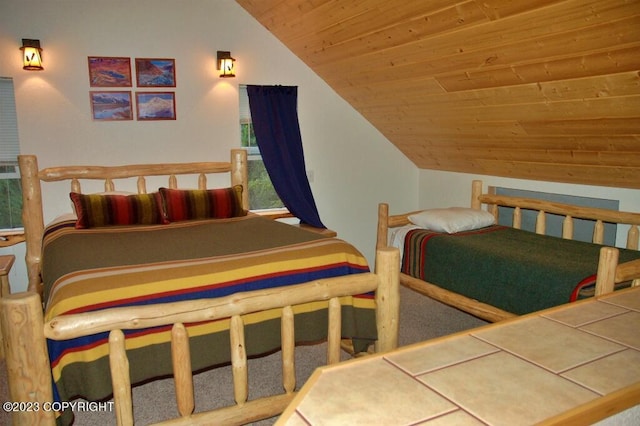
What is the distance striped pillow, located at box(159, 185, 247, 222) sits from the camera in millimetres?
3457

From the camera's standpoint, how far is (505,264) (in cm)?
277

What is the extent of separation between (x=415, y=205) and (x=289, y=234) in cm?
246

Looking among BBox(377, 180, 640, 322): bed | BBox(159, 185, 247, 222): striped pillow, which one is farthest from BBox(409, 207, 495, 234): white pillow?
BBox(159, 185, 247, 222): striped pillow

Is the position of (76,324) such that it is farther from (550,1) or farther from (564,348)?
(550,1)

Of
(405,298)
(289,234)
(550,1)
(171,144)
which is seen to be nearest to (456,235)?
(405,298)

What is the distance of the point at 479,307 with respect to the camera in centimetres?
290

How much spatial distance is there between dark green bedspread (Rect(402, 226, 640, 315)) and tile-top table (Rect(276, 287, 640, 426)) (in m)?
1.47

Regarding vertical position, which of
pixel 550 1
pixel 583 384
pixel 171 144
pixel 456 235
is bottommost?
pixel 456 235

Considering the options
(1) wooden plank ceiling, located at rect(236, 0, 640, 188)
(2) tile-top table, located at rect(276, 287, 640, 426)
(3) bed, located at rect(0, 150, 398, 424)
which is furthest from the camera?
(1) wooden plank ceiling, located at rect(236, 0, 640, 188)

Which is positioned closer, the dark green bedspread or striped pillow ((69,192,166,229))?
the dark green bedspread

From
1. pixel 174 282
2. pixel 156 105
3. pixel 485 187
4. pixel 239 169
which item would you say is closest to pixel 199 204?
pixel 239 169

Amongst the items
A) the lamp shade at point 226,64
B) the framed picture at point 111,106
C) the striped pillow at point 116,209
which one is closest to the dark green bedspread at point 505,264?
the striped pillow at point 116,209

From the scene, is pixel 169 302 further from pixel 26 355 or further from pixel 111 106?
pixel 111 106

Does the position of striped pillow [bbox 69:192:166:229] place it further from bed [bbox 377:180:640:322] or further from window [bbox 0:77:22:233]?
bed [bbox 377:180:640:322]
